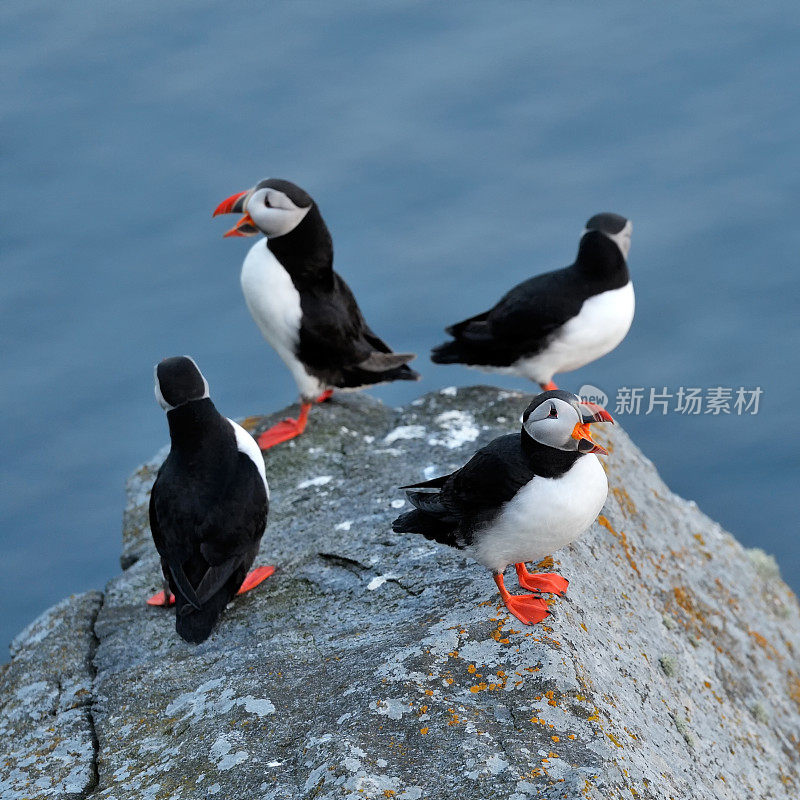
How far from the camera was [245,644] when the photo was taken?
420cm

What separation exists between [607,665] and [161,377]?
228cm

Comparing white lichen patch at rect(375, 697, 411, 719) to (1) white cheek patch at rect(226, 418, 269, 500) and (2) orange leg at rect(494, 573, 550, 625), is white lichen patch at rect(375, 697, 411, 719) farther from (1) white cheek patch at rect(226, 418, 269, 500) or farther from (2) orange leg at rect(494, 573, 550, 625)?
(1) white cheek patch at rect(226, 418, 269, 500)

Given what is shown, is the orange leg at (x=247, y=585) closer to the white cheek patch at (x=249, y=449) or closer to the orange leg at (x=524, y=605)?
the white cheek patch at (x=249, y=449)

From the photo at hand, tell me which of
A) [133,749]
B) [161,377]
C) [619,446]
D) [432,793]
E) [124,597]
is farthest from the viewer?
[619,446]

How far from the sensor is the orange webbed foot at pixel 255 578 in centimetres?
462

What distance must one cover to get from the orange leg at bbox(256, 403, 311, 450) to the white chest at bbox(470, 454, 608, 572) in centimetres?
233

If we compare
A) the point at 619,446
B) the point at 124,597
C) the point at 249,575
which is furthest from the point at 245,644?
the point at 619,446

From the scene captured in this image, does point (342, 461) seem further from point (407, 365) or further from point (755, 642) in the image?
point (755, 642)

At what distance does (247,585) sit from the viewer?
15.2 ft

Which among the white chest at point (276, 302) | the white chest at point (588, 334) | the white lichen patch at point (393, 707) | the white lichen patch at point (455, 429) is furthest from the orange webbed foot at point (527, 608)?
the white chest at point (276, 302)

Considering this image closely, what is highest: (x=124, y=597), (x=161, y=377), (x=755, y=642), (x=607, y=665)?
(x=161, y=377)

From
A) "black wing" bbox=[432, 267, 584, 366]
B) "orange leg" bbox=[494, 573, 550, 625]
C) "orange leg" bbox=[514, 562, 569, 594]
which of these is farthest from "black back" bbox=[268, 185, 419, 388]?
"orange leg" bbox=[494, 573, 550, 625]

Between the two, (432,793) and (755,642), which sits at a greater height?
(432,793)

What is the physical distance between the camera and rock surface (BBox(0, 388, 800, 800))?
3.22 m
